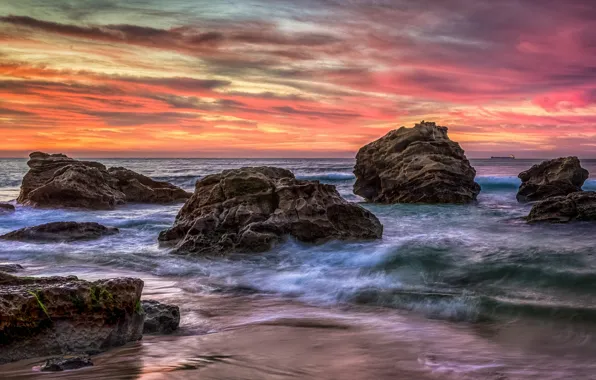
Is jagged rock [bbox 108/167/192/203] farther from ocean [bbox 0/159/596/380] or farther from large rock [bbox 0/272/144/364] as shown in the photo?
large rock [bbox 0/272/144/364]

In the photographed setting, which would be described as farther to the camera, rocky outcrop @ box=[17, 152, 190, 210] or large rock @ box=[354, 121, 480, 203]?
large rock @ box=[354, 121, 480, 203]

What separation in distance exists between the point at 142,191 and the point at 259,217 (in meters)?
15.2

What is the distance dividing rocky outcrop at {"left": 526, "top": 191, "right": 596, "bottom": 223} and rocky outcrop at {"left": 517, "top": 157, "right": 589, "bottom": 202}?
8.65m

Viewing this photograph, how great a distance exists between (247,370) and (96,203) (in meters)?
19.3

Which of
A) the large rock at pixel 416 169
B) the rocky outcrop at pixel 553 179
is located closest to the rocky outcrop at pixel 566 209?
the large rock at pixel 416 169

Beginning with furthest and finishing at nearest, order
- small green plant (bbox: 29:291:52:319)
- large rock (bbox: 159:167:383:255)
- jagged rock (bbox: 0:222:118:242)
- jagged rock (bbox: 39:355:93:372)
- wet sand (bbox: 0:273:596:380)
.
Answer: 1. jagged rock (bbox: 0:222:118:242)
2. large rock (bbox: 159:167:383:255)
3. small green plant (bbox: 29:291:52:319)
4. wet sand (bbox: 0:273:596:380)
5. jagged rock (bbox: 39:355:93:372)

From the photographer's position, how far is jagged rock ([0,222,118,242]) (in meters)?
13.6

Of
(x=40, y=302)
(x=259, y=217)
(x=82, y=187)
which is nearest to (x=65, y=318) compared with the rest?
(x=40, y=302)

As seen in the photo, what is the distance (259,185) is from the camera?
1296cm

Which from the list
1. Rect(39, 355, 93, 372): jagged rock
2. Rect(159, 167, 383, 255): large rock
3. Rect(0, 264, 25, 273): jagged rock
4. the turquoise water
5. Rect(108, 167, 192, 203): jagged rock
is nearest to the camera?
Rect(39, 355, 93, 372): jagged rock

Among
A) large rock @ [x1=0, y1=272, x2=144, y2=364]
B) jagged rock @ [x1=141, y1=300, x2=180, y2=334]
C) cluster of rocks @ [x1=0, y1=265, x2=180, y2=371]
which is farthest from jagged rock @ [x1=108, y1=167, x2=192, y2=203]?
large rock @ [x1=0, y1=272, x2=144, y2=364]

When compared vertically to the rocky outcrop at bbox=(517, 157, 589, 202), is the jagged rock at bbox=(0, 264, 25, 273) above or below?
below

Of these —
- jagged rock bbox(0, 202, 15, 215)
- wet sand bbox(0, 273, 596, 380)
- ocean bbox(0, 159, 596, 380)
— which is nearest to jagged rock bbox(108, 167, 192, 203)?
jagged rock bbox(0, 202, 15, 215)

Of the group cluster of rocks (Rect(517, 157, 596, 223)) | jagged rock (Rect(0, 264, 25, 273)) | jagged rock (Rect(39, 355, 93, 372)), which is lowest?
jagged rock (Rect(0, 264, 25, 273))
